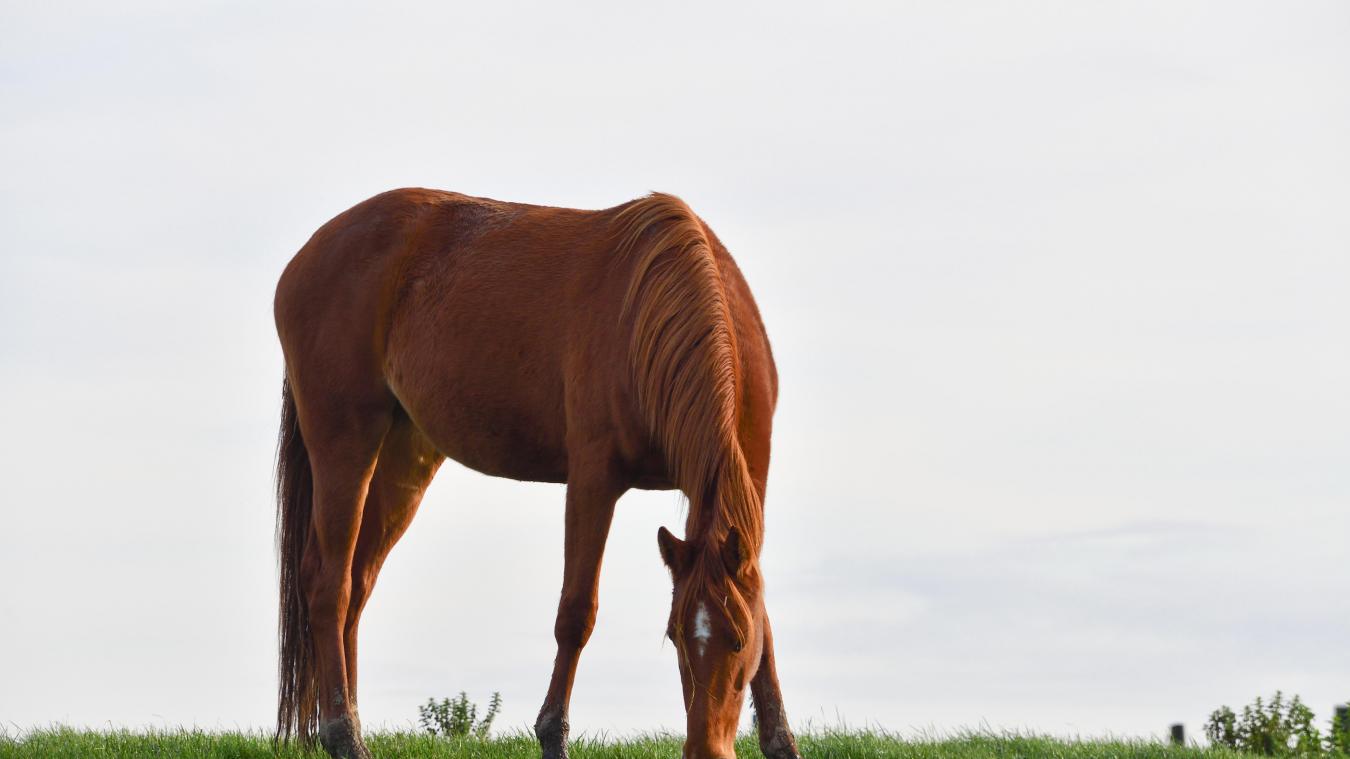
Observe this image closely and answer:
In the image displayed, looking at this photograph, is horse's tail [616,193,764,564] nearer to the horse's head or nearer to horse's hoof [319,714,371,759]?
the horse's head

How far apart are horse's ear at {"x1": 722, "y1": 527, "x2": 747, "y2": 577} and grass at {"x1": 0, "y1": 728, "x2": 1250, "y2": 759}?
176 centimetres

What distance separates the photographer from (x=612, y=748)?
22.5ft

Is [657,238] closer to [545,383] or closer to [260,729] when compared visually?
[545,383]

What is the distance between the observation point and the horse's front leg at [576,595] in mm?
6188

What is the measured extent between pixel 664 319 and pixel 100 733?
183 inches

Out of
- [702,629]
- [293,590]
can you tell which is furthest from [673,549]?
[293,590]

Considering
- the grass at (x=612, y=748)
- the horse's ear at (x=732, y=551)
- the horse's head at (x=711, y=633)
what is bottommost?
the grass at (x=612, y=748)

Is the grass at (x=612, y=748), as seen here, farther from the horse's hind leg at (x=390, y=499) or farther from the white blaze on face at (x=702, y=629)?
the white blaze on face at (x=702, y=629)

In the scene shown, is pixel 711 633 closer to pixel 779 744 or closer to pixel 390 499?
pixel 779 744

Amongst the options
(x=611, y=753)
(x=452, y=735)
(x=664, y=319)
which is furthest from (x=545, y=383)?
(x=452, y=735)

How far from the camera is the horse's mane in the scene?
213 inches

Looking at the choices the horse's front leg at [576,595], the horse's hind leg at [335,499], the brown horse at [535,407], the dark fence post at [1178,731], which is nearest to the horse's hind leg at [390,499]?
the brown horse at [535,407]

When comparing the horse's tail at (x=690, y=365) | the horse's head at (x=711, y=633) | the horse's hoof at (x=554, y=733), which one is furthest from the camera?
the horse's hoof at (x=554, y=733)

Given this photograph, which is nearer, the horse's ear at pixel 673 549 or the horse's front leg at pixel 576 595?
the horse's ear at pixel 673 549
